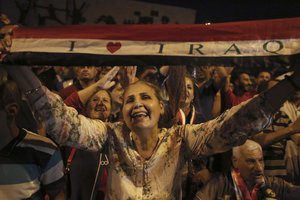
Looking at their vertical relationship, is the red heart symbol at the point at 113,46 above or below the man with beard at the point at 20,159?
above

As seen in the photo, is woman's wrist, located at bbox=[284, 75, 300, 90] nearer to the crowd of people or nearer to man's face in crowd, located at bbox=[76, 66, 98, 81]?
the crowd of people

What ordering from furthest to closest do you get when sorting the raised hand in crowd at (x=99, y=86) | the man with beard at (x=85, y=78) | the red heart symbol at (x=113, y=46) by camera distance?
1. the man with beard at (x=85, y=78)
2. the raised hand in crowd at (x=99, y=86)
3. the red heart symbol at (x=113, y=46)

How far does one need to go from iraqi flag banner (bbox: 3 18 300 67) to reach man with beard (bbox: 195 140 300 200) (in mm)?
926

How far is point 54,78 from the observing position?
3.93m

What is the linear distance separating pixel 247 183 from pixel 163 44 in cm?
118

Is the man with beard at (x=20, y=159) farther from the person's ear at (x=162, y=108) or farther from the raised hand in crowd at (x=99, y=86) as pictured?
the raised hand in crowd at (x=99, y=86)

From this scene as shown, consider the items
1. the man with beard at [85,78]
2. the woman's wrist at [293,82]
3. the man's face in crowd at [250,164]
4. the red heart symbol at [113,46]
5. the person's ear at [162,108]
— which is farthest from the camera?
the man with beard at [85,78]

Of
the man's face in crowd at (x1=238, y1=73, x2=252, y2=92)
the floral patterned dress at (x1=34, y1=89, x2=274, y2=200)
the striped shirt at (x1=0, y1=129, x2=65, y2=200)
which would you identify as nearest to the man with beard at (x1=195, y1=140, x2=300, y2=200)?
the floral patterned dress at (x1=34, y1=89, x2=274, y2=200)

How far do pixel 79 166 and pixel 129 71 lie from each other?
1.02 meters

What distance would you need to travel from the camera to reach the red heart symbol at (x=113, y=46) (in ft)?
6.93

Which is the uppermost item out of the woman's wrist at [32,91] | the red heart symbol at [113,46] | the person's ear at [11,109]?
the red heart symbol at [113,46]

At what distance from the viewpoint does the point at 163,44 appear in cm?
209

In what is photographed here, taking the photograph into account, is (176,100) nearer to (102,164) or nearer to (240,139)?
(102,164)

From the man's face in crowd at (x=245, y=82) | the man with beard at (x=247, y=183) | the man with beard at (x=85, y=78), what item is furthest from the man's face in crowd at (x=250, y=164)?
the man's face in crowd at (x=245, y=82)
